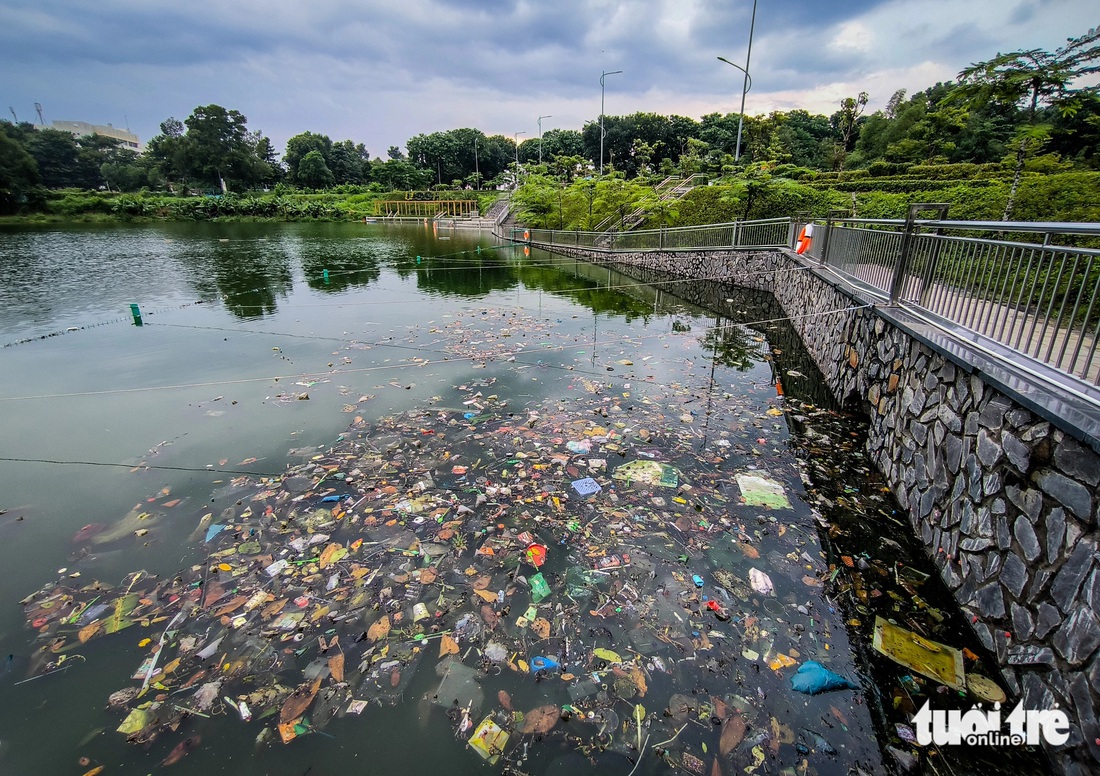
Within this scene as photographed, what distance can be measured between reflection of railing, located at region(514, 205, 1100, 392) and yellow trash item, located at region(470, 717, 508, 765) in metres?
3.29

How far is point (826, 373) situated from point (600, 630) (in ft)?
18.2

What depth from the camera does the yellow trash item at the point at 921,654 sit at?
2.40 metres

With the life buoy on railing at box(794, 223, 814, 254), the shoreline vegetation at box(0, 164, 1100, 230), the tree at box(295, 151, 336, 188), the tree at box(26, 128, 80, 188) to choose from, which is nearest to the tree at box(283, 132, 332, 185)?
the tree at box(295, 151, 336, 188)

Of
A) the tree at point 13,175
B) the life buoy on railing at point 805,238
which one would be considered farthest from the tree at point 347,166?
the life buoy on railing at point 805,238

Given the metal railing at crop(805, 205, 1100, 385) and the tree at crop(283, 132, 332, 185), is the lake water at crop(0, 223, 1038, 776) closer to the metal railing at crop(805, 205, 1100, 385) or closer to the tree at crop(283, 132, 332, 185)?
the metal railing at crop(805, 205, 1100, 385)

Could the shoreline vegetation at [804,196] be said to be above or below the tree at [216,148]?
below

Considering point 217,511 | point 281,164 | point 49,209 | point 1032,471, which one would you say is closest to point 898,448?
point 1032,471

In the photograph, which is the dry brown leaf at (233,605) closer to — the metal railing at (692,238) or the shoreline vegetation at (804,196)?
the shoreline vegetation at (804,196)

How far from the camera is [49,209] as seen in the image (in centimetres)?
5044

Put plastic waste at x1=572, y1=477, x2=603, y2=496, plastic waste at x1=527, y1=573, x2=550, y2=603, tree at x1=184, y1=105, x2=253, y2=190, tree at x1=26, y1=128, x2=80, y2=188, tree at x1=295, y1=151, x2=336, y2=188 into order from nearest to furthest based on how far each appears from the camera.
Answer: plastic waste at x1=527, y1=573, x2=550, y2=603 → plastic waste at x1=572, y1=477, x2=603, y2=496 → tree at x1=184, y1=105, x2=253, y2=190 → tree at x1=26, y1=128, x2=80, y2=188 → tree at x1=295, y1=151, x2=336, y2=188

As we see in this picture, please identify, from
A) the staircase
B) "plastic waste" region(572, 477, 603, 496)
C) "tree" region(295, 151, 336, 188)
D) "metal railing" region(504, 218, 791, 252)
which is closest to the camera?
"plastic waste" region(572, 477, 603, 496)

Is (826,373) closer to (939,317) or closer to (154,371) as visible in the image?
(939,317)

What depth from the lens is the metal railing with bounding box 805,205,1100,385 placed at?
8.11 feet

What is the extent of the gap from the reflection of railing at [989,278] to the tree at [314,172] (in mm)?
86668
